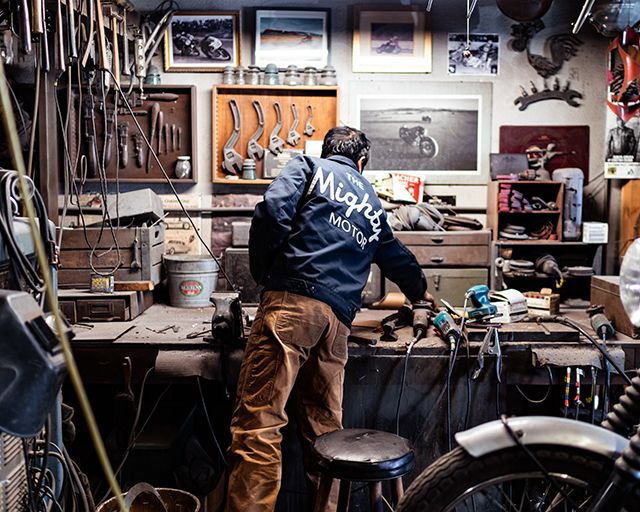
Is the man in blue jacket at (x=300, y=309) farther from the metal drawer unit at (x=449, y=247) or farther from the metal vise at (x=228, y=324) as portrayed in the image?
the metal drawer unit at (x=449, y=247)

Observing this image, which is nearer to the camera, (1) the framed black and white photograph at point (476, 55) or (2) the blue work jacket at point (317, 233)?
(2) the blue work jacket at point (317, 233)

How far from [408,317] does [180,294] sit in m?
1.54

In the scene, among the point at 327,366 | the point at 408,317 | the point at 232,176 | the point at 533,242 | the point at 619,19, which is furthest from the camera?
the point at 232,176

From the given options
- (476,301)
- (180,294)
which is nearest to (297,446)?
(476,301)

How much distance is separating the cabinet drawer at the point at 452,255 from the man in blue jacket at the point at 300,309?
74.6 inches

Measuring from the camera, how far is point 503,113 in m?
5.55

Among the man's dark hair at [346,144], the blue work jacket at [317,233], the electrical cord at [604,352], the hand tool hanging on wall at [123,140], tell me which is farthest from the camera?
the hand tool hanging on wall at [123,140]

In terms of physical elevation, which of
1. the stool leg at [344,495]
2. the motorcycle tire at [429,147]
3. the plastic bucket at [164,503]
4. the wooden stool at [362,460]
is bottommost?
the plastic bucket at [164,503]

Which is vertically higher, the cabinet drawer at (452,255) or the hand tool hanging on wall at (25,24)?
the hand tool hanging on wall at (25,24)

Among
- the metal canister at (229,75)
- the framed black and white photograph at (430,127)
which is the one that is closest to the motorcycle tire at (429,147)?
the framed black and white photograph at (430,127)

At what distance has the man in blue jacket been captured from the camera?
289 centimetres

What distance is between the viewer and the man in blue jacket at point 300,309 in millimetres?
2887

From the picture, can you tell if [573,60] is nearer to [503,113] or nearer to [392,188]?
[503,113]

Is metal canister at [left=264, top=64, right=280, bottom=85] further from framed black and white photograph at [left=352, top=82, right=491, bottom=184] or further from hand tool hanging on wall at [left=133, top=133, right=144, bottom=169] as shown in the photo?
hand tool hanging on wall at [left=133, top=133, right=144, bottom=169]
